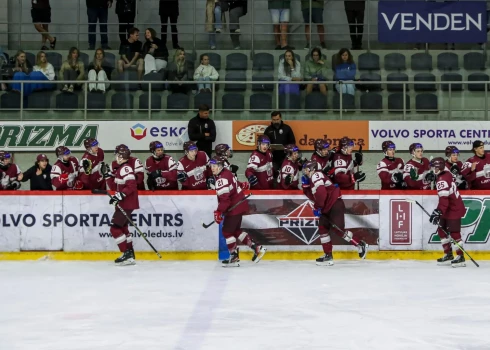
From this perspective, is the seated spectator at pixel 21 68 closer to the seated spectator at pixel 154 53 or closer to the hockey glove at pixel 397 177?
the seated spectator at pixel 154 53

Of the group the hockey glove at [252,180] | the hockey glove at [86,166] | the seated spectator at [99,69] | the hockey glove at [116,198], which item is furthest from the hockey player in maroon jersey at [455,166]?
the seated spectator at [99,69]

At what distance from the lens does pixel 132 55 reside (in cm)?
1703

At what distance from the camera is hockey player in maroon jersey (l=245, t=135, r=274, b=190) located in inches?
553

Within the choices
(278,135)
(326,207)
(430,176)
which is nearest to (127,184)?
(326,207)

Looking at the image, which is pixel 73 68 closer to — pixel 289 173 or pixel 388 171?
pixel 289 173

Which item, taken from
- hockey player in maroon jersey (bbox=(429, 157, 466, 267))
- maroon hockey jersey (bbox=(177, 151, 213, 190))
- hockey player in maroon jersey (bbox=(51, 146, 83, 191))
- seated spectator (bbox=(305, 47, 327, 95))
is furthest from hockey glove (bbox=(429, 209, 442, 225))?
hockey player in maroon jersey (bbox=(51, 146, 83, 191))

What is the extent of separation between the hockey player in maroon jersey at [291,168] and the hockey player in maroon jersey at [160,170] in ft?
5.04

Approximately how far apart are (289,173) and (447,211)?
2373 millimetres

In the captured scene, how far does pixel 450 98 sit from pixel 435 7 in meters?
2.15

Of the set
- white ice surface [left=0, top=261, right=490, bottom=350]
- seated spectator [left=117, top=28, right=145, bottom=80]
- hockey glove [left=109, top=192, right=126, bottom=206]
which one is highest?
seated spectator [left=117, top=28, right=145, bottom=80]

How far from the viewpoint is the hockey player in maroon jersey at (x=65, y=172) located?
45.2 feet

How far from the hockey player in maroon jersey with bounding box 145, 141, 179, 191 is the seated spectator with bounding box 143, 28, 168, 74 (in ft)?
10.3

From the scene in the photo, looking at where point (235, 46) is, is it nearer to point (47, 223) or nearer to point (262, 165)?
point (262, 165)

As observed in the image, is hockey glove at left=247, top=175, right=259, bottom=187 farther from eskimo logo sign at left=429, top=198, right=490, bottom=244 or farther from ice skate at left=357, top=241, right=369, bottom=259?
eskimo logo sign at left=429, top=198, right=490, bottom=244
